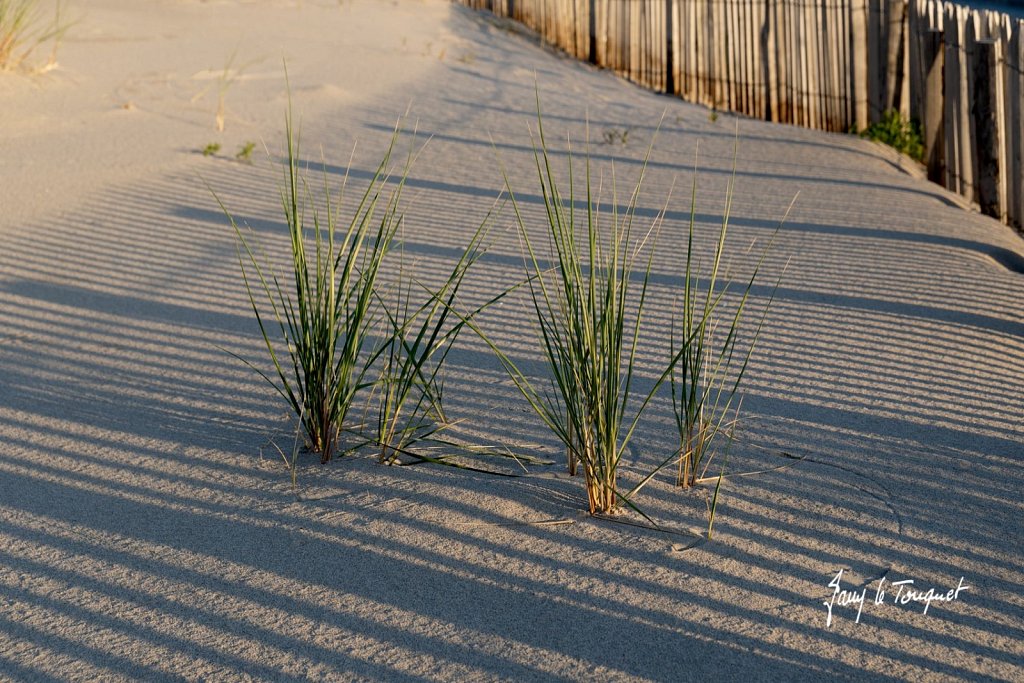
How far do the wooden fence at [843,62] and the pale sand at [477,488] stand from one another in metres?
0.50

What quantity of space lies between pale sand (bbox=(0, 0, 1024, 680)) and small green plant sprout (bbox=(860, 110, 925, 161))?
148 centimetres

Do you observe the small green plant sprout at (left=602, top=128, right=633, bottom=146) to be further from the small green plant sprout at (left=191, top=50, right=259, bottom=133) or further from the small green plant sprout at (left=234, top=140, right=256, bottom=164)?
the small green plant sprout at (left=191, top=50, right=259, bottom=133)

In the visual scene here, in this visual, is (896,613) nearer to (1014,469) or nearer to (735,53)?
(1014,469)

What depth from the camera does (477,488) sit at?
8.86 ft

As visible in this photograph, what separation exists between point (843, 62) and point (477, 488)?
18.0 feet

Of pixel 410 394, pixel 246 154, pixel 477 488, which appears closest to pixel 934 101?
pixel 246 154

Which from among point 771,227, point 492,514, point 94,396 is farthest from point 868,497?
point 771,227

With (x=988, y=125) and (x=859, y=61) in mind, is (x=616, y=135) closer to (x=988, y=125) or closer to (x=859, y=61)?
(x=859, y=61)

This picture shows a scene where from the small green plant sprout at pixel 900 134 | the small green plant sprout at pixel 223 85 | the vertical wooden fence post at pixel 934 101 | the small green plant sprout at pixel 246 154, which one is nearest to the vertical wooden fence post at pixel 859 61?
the small green plant sprout at pixel 900 134

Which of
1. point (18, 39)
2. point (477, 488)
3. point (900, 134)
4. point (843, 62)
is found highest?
point (18, 39)

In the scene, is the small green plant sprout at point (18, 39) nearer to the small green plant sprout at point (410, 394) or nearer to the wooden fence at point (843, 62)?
the wooden fence at point (843, 62)

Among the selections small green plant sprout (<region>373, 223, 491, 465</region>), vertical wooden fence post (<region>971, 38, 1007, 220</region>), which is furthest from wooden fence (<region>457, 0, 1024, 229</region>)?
small green plant sprout (<region>373, 223, 491, 465</region>)

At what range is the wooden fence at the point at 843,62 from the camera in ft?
17.2

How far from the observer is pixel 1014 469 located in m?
2.80
